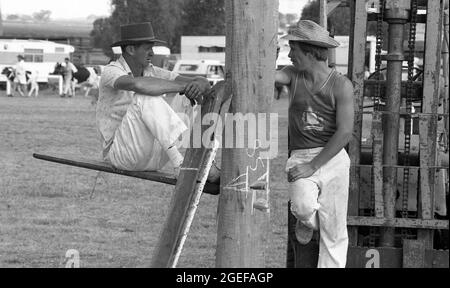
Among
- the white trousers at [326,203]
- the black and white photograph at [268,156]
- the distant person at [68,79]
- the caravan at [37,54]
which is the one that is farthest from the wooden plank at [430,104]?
the caravan at [37,54]

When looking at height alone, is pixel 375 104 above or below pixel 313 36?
below

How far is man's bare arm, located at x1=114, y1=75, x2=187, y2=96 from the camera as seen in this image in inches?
250

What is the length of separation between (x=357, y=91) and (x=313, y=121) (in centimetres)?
84

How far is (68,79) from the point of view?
140ft

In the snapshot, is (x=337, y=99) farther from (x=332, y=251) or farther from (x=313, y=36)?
(x=332, y=251)

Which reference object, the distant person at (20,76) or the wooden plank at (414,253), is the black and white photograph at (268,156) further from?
the distant person at (20,76)

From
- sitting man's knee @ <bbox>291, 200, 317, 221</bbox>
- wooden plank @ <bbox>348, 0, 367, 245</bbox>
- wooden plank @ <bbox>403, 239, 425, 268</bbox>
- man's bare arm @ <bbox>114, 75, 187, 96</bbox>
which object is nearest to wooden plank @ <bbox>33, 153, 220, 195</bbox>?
man's bare arm @ <bbox>114, 75, 187, 96</bbox>

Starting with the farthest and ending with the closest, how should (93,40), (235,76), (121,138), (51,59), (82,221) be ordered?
(93,40) → (51,59) → (82,221) → (121,138) → (235,76)

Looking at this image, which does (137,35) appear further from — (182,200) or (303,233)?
(182,200)

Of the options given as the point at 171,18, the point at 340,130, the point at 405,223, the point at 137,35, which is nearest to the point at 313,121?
the point at 340,130

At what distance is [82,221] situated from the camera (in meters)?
10.4

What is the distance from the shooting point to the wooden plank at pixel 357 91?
710cm

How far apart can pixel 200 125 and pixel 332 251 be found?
3.97 feet
